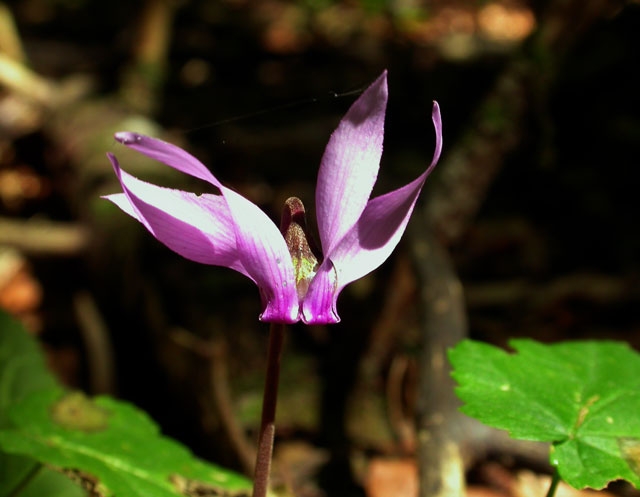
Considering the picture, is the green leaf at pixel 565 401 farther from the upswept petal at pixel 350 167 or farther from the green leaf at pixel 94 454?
the green leaf at pixel 94 454

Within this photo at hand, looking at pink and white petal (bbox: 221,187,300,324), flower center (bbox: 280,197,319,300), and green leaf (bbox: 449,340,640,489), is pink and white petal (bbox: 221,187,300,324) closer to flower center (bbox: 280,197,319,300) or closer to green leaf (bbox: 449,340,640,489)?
flower center (bbox: 280,197,319,300)

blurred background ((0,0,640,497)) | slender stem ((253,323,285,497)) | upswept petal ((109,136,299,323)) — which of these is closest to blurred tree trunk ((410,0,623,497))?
blurred background ((0,0,640,497))

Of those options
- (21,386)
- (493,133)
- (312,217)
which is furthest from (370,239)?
(312,217)

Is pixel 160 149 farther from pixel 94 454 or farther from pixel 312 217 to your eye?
pixel 312 217

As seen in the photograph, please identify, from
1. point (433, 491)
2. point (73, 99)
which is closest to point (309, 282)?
point (433, 491)

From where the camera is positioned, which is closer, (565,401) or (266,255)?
(266,255)
